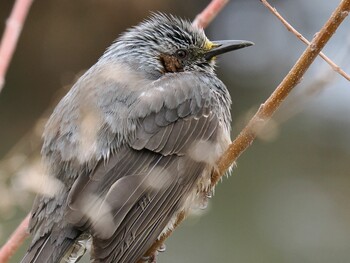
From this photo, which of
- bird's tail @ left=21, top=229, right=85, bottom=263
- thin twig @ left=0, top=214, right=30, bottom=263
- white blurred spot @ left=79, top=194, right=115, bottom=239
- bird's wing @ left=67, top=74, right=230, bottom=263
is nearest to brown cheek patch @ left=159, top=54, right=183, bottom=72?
bird's wing @ left=67, top=74, right=230, bottom=263

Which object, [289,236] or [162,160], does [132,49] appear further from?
[289,236]

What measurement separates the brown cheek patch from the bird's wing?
18 centimetres

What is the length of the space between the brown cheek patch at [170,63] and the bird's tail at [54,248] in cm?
136

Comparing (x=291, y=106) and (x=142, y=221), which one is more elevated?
(x=291, y=106)

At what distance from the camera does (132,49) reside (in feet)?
17.4

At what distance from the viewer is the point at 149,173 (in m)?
4.60

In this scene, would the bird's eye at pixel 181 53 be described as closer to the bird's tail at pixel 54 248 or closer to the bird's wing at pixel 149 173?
the bird's wing at pixel 149 173

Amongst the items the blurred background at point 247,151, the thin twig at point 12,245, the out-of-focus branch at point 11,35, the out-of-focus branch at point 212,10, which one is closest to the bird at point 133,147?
the thin twig at point 12,245

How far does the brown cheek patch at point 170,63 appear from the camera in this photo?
5.27 m

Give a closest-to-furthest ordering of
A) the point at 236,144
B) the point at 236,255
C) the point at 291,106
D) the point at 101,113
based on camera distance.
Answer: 1. the point at 291,106
2. the point at 236,144
3. the point at 101,113
4. the point at 236,255

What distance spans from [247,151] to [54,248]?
14.5 feet

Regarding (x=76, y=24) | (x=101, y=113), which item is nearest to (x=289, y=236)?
(x=76, y=24)

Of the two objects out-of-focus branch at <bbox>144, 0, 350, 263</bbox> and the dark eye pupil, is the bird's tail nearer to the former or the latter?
out-of-focus branch at <bbox>144, 0, 350, 263</bbox>

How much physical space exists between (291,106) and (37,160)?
1335 mm
